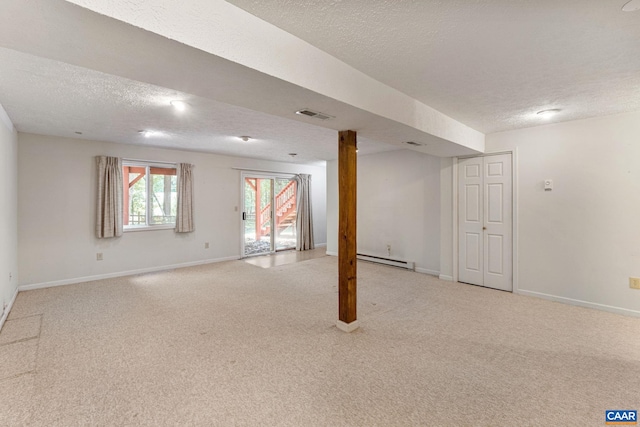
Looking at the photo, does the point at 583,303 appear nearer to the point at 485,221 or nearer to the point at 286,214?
the point at 485,221

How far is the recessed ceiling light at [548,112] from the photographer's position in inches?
128

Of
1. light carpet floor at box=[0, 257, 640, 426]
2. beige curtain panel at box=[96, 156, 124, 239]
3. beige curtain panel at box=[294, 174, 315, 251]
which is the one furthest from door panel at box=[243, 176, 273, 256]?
light carpet floor at box=[0, 257, 640, 426]

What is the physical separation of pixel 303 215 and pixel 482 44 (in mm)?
6297

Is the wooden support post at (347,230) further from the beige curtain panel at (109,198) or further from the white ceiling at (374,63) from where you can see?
the beige curtain panel at (109,198)

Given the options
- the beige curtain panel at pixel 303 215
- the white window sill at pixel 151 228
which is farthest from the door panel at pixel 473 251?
the white window sill at pixel 151 228

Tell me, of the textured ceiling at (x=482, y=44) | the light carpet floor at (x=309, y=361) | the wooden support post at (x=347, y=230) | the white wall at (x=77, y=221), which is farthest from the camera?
the white wall at (x=77, y=221)

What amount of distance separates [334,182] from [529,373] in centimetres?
549

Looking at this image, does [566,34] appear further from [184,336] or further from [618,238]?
[184,336]

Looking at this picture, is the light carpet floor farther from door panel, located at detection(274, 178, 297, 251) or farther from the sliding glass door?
door panel, located at detection(274, 178, 297, 251)

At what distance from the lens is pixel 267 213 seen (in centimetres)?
838

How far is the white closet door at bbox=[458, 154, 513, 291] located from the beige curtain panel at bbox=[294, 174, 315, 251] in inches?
164

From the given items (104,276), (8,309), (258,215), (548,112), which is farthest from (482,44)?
(258,215)

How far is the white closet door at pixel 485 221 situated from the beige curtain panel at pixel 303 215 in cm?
417

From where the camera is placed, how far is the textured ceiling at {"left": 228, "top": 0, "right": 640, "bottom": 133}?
1581mm
